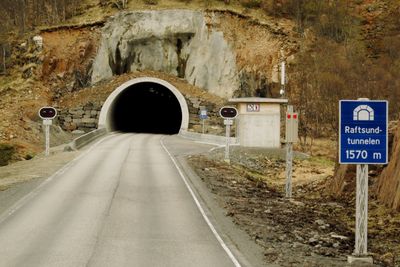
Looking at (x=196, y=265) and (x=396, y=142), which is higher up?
(x=396, y=142)

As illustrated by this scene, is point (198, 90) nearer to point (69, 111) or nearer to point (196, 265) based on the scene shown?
point (69, 111)

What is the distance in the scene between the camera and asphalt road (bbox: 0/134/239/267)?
13344 mm

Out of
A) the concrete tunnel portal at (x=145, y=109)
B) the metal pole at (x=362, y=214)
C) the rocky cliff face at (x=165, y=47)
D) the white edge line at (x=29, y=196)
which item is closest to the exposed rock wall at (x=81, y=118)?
the concrete tunnel portal at (x=145, y=109)

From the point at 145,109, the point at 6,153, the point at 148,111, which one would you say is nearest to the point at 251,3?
the point at 145,109

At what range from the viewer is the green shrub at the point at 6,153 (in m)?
42.3

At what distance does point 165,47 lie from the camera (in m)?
69.5

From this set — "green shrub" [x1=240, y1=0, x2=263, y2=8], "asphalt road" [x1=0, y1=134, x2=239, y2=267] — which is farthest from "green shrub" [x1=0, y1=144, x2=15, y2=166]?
"green shrub" [x1=240, y1=0, x2=263, y2=8]

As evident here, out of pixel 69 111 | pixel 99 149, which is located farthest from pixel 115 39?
pixel 99 149

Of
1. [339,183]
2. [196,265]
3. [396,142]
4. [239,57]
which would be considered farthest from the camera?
[239,57]

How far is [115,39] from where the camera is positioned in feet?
227

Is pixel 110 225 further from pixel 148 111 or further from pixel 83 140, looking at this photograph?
pixel 148 111

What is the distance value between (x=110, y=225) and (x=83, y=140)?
27170 millimetres

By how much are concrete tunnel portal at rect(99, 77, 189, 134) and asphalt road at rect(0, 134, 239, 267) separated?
32879mm

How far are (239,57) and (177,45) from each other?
23.5 ft
